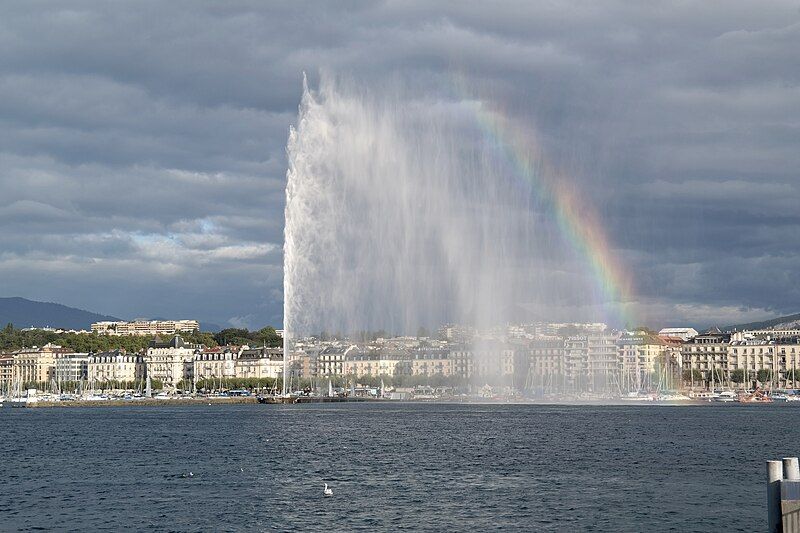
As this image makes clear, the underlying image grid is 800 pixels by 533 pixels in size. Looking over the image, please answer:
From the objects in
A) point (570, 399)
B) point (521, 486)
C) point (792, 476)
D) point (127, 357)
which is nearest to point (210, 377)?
point (127, 357)

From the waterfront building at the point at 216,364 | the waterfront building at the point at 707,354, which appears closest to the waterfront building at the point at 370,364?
the waterfront building at the point at 216,364

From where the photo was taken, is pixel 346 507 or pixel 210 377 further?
pixel 210 377

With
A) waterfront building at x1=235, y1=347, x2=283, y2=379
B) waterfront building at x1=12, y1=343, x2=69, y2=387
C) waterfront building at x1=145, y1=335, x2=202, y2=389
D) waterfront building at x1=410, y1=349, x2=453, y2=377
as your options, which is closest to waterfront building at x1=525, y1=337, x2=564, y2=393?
waterfront building at x1=410, y1=349, x2=453, y2=377

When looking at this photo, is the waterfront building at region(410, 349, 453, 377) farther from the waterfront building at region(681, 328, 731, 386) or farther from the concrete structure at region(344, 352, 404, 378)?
the waterfront building at region(681, 328, 731, 386)

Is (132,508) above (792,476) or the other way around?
the other way around

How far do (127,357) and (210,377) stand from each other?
18.0m

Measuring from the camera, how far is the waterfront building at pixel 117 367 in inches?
7288

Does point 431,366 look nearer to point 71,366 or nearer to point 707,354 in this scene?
point 707,354

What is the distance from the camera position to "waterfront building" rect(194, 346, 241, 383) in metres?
184

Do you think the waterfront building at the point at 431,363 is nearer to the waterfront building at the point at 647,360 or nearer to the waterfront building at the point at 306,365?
the waterfront building at the point at 306,365

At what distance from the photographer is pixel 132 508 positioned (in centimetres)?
3008

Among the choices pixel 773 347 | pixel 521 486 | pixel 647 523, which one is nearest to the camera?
pixel 647 523

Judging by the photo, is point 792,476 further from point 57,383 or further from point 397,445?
point 57,383

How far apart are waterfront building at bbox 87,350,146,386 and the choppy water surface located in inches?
4809
